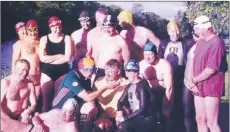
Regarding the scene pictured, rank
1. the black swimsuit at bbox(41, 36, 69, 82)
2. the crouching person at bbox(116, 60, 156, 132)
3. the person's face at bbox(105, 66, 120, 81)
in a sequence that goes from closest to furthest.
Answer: the crouching person at bbox(116, 60, 156, 132) < the person's face at bbox(105, 66, 120, 81) < the black swimsuit at bbox(41, 36, 69, 82)

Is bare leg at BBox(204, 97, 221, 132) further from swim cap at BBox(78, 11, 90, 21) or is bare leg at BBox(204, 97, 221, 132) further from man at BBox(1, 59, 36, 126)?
man at BBox(1, 59, 36, 126)

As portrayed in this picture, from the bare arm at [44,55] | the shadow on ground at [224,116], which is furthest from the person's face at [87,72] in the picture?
the shadow on ground at [224,116]

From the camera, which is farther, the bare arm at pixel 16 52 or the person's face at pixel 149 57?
the bare arm at pixel 16 52

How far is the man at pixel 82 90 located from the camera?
4375 mm

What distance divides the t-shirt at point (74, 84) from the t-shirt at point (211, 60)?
3.99ft

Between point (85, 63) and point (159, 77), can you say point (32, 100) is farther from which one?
point (159, 77)

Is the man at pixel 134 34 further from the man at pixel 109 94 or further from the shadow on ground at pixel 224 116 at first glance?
the shadow on ground at pixel 224 116

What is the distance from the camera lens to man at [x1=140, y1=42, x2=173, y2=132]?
444 centimetres

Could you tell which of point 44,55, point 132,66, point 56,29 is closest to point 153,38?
point 132,66

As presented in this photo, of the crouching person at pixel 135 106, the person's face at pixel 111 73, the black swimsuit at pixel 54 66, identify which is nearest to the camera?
the crouching person at pixel 135 106

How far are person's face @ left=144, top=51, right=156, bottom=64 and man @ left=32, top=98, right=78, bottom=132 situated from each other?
0.91 metres

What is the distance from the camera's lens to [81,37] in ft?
15.0

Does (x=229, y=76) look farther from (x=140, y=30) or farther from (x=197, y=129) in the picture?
(x=140, y=30)

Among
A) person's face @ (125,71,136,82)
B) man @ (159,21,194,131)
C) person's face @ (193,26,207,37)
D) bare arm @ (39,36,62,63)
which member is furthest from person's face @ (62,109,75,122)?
person's face @ (193,26,207,37)
